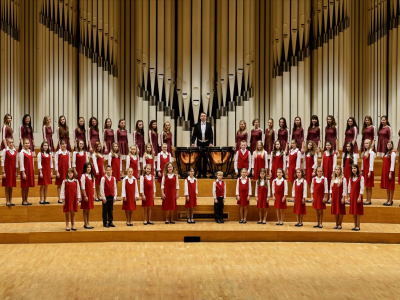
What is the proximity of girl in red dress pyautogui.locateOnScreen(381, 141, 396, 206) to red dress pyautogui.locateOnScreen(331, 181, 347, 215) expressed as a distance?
0.79 meters

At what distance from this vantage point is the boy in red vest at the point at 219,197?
638 centimetres

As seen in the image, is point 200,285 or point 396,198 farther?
point 396,198

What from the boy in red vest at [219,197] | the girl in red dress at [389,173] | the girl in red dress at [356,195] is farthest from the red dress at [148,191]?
the girl in red dress at [389,173]

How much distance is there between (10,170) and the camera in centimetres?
653

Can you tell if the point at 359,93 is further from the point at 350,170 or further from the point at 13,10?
the point at 13,10

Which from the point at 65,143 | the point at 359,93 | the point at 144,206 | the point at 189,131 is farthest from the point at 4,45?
the point at 359,93

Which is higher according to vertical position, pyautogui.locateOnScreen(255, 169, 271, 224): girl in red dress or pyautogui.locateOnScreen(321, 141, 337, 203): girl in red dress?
pyautogui.locateOnScreen(321, 141, 337, 203): girl in red dress

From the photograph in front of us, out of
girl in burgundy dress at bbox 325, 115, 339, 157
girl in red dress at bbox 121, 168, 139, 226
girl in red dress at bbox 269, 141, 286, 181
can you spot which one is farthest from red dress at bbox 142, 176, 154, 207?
girl in burgundy dress at bbox 325, 115, 339, 157

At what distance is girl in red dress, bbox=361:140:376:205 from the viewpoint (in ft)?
21.8

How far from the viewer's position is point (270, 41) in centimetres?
902

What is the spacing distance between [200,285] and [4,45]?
5.52 meters

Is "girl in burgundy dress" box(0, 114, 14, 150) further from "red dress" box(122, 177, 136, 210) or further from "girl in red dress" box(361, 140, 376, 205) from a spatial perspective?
"girl in red dress" box(361, 140, 376, 205)

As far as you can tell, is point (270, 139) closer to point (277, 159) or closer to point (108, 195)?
point (277, 159)

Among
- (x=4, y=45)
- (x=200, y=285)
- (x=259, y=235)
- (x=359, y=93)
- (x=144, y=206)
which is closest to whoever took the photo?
(x=200, y=285)
